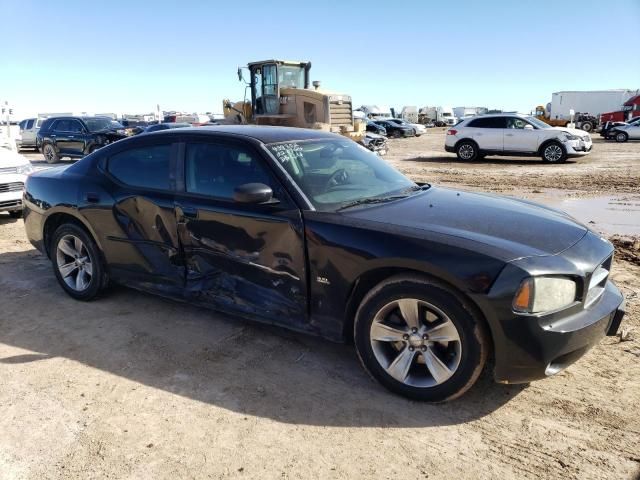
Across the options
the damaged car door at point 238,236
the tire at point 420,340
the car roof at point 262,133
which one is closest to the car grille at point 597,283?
the tire at point 420,340

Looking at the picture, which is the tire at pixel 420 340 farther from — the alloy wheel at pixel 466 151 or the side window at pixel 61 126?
the side window at pixel 61 126

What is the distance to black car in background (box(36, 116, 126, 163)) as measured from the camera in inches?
705

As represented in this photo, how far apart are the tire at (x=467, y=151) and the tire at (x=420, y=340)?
17269 mm

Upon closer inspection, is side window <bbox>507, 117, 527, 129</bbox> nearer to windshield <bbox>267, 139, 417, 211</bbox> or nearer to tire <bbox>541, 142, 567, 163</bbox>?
tire <bbox>541, 142, 567, 163</bbox>

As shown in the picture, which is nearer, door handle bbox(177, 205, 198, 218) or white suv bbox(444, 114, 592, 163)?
door handle bbox(177, 205, 198, 218)

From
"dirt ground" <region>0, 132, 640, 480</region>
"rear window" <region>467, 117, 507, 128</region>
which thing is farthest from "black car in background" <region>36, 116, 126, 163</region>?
"dirt ground" <region>0, 132, 640, 480</region>

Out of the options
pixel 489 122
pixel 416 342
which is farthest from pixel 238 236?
pixel 489 122

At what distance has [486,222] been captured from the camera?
129 inches

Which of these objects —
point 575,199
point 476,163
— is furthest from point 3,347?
point 476,163

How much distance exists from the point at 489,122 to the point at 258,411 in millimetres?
17668

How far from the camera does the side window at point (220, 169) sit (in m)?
3.67

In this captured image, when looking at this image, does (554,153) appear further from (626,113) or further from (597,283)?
(626,113)

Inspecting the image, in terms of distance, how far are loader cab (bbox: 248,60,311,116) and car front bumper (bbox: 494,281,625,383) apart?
16140 millimetres

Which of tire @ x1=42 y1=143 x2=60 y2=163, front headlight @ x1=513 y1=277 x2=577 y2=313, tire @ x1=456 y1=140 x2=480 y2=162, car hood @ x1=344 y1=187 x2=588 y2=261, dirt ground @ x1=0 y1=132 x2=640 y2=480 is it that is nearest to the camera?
dirt ground @ x1=0 y1=132 x2=640 y2=480
